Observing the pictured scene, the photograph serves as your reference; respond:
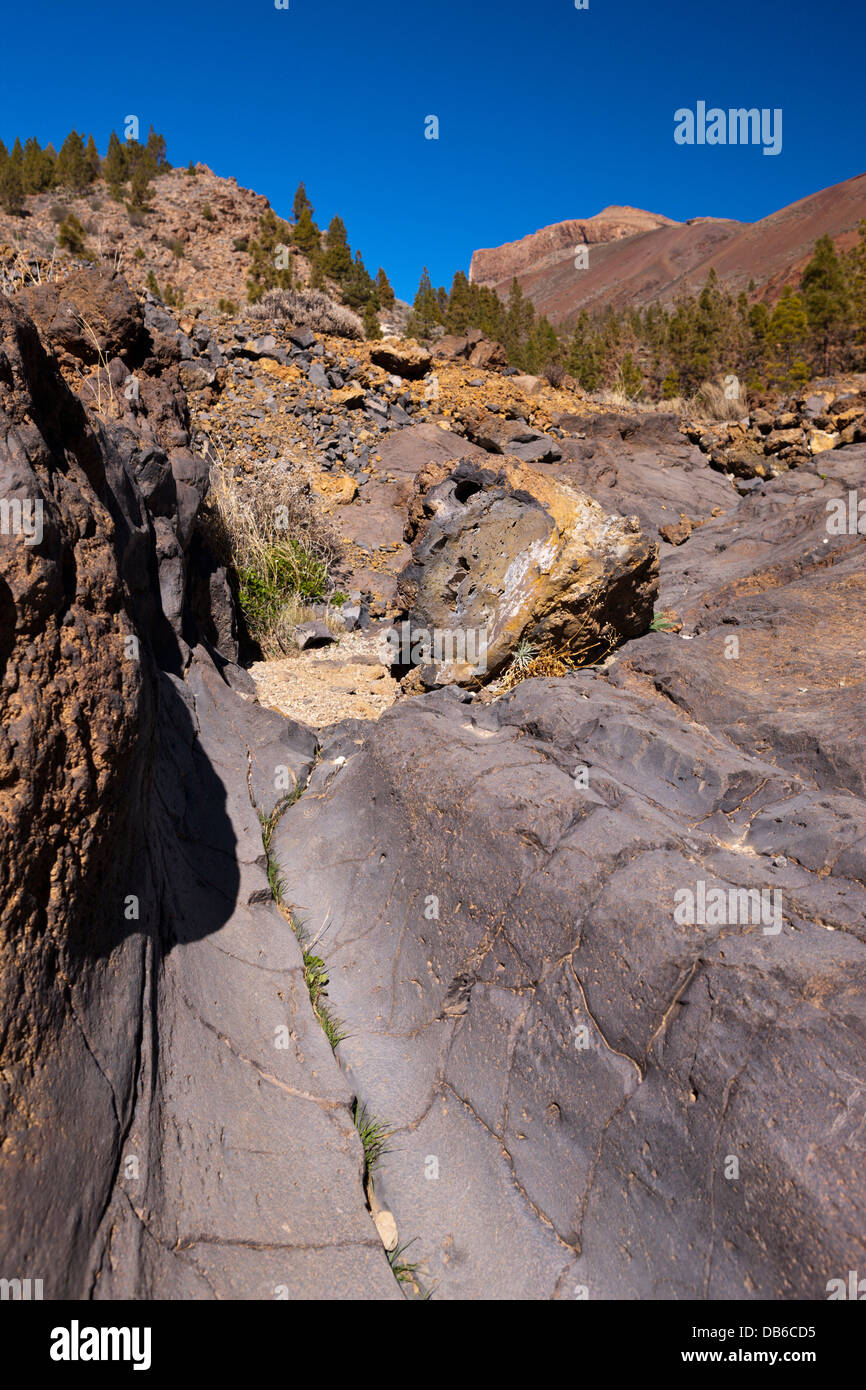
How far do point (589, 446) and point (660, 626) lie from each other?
242 inches

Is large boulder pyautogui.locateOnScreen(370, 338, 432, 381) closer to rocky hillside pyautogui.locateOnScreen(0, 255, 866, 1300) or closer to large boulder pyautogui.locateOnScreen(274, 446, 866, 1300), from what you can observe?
rocky hillside pyautogui.locateOnScreen(0, 255, 866, 1300)

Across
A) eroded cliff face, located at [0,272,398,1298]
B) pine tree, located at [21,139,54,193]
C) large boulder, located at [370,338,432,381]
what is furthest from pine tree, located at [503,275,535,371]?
eroded cliff face, located at [0,272,398,1298]

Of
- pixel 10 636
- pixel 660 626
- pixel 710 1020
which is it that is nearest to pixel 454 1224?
pixel 710 1020

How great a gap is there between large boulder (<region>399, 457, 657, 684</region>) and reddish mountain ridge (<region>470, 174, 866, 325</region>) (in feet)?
196

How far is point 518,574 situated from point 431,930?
2.73 metres

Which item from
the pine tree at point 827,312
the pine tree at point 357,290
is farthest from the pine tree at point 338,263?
the pine tree at point 827,312

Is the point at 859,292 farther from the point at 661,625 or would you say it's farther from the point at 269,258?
the point at 661,625

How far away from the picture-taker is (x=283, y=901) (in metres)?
3.43

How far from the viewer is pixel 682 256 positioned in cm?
8150

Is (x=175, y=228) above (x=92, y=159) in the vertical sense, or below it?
below

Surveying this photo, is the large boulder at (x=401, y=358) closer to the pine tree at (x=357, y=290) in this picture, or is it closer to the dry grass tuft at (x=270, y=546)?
the dry grass tuft at (x=270, y=546)

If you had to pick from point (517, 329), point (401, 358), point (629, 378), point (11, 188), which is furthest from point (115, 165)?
point (401, 358)
